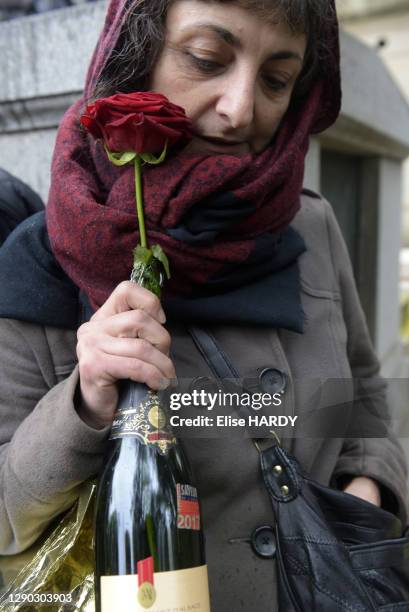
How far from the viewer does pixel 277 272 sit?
1813 mm

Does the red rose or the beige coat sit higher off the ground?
the red rose

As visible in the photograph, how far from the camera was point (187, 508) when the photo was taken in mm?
1319

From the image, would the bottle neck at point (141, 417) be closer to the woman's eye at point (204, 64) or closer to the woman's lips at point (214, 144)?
the woman's lips at point (214, 144)

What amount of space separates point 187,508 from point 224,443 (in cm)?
26

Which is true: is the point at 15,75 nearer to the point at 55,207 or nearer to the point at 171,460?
the point at 55,207

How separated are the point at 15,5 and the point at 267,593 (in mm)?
2732

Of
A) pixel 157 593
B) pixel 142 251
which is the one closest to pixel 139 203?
pixel 142 251

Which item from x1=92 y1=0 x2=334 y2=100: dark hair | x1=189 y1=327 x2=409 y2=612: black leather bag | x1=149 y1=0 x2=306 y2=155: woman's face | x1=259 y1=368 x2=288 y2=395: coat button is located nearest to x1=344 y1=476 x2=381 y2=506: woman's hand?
x1=189 y1=327 x2=409 y2=612: black leather bag

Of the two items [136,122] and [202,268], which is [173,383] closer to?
[202,268]

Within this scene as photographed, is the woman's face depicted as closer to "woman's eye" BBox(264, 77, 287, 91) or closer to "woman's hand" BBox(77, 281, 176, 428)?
"woman's eye" BBox(264, 77, 287, 91)

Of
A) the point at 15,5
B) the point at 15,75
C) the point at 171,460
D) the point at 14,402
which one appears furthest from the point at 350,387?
the point at 15,5

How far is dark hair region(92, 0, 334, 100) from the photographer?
158 centimetres

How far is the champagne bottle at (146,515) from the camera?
1191 mm

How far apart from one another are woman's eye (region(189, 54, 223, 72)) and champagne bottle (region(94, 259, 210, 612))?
49cm
